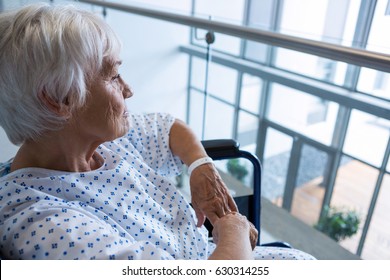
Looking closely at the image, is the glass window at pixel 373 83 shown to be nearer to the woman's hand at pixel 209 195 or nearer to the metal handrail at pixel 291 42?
the metal handrail at pixel 291 42

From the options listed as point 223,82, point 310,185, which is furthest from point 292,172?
point 223,82

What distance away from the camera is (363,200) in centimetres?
689

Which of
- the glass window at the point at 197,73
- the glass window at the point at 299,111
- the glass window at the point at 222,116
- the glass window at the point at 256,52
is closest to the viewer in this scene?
the glass window at the point at 299,111

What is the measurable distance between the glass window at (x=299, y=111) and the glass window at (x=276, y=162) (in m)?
0.36

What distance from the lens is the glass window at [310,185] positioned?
24.1ft

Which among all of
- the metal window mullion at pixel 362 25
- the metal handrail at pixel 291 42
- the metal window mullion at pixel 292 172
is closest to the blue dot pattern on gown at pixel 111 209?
the metal handrail at pixel 291 42

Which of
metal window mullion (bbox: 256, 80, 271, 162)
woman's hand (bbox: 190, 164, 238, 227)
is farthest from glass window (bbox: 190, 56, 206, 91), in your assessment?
woman's hand (bbox: 190, 164, 238, 227)

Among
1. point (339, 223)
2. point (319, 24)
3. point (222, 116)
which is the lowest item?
point (339, 223)

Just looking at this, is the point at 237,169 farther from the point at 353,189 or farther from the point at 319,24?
the point at 319,24

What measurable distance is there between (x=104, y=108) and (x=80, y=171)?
18cm

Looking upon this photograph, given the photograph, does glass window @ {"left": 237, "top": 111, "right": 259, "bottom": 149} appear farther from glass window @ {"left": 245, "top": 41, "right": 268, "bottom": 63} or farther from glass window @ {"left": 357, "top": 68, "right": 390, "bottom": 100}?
glass window @ {"left": 357, "top": 68, "right": 390, "bottom": 100}

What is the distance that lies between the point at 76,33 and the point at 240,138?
311 inches

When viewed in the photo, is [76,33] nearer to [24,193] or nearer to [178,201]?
[24,193]
